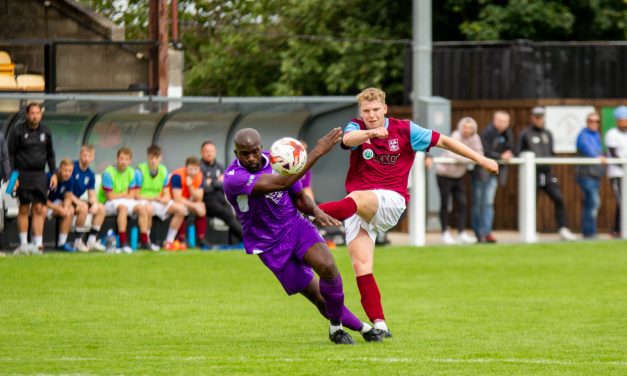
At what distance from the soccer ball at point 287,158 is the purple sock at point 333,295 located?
885 mm

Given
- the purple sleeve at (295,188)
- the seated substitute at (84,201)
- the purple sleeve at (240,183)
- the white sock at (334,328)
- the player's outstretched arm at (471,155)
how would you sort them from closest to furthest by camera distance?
the purple sleeve at (240,183) < the purple sleeve at (295,188) < the white sock at (334,328) < the player's outstretched arm at (471,155) < the seated substitute at (84,201)

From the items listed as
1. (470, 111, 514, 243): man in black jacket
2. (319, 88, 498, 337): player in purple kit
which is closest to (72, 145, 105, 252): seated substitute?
(470, 111, 514, 243): man in black jacket

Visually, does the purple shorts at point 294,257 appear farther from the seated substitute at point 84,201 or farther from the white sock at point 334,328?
the seated substitute at point 84,201

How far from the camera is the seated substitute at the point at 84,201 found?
18922mm

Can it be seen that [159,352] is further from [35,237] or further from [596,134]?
[596,134]

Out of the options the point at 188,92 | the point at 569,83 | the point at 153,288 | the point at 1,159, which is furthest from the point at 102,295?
the point at 188,92

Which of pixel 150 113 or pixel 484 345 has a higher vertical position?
pixel 150 113

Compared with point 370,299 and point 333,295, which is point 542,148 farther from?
point 333,295

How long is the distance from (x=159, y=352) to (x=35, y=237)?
876 cm

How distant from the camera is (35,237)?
18.3 meters

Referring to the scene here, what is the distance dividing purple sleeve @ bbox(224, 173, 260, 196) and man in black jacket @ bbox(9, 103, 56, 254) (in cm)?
836

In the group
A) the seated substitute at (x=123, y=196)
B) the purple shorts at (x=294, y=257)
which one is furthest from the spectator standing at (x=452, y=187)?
the purple shorts at (x=294, y=257)

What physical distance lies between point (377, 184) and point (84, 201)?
902cm

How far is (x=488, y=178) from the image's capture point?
68.2 feet
